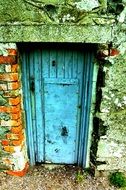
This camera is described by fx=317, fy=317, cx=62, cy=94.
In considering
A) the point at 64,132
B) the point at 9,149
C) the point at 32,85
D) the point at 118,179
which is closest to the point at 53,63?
the point at 32,85

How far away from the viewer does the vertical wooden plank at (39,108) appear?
393cm

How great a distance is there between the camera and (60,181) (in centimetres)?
459

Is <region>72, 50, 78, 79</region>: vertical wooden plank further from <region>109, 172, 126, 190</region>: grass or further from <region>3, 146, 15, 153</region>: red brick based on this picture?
<region>109, 172, 126, 190</region>: grass

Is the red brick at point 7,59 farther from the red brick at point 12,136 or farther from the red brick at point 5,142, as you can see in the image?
the red brick at point 5,142

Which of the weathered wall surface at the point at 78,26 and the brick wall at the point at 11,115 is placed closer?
the weathered wall surface at the point at 78,26

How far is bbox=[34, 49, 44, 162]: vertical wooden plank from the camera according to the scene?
12.9 ft

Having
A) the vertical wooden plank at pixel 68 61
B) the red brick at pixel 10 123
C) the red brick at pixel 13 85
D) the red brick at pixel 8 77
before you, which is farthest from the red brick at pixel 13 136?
the vertical wooden plank at pixel 68 61

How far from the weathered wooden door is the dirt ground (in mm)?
168

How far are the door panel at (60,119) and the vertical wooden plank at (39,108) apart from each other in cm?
7

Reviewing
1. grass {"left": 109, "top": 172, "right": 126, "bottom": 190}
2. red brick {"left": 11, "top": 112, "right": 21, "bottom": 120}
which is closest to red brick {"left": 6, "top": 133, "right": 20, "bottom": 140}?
red brick {"left": 11, "top": 112, "right": 21, "bottom": 120}

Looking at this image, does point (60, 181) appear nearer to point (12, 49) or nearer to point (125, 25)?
point (12, 49)

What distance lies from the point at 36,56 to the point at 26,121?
0.98 m

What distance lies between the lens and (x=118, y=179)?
448cm

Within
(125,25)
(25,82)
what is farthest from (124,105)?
(25,82)
